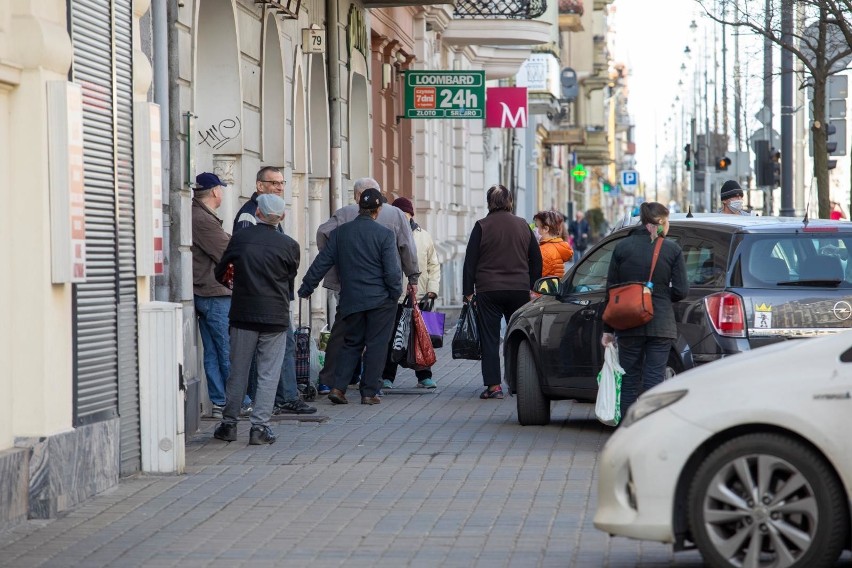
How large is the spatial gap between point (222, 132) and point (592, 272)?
4.26m

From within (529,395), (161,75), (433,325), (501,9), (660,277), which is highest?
(501,9)

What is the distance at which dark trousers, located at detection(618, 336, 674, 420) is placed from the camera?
11516 millimetres

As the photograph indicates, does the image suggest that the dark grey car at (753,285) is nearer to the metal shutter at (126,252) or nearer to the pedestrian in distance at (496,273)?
the pedestrian in distance at (496,273)

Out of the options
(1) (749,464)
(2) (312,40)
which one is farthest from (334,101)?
(1) (749,464)

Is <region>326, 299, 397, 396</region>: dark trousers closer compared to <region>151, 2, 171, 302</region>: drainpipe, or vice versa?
<region>151, 2, 171, 302</region>: drainpipe

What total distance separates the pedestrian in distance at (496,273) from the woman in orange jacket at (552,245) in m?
1.42

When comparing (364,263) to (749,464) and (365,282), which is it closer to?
(365,282)

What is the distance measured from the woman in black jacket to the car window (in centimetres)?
146

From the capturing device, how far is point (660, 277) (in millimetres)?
11453

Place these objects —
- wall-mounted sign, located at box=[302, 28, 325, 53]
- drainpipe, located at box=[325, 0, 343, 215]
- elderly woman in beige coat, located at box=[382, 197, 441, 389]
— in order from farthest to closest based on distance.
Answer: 1. drainpipe, located at box=[325, 0, 343, 215]
2. wall-mounted sign, located at box=[302, 28, 325, 53]
3. elderly woman in beige coat, located at box=[382, 197, 441, 389]

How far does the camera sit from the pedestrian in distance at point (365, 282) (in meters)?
15.0

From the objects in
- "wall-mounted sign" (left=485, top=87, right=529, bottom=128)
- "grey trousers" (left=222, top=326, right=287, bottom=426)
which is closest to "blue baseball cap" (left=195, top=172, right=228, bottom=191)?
"grey trousers" (left=222, top=326, right=287, bottom=426)

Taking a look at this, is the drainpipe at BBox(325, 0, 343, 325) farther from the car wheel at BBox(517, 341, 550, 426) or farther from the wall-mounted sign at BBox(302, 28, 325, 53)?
the car wheel at BBox(517, 341, 550, 426)

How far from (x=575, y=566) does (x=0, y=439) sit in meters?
3.15
